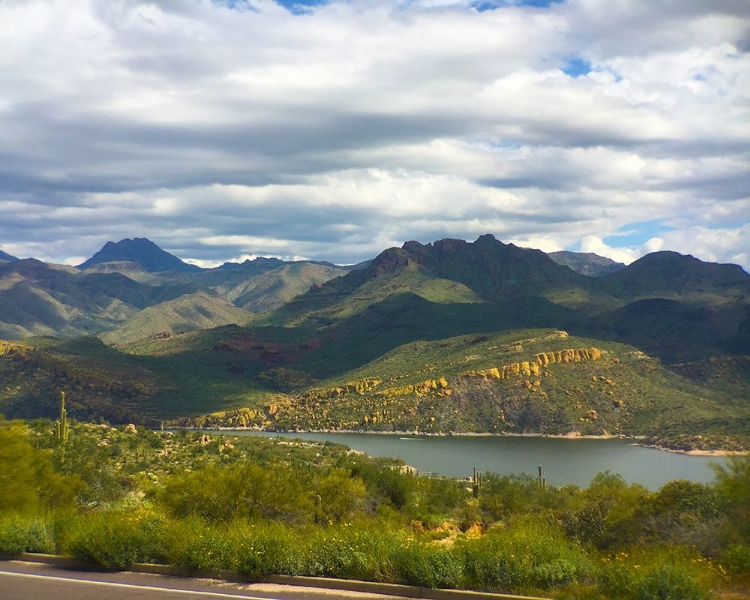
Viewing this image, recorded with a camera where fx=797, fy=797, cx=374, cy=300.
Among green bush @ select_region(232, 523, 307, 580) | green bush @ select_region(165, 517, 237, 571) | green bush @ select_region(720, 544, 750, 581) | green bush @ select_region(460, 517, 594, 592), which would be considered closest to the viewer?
green bush @ select_region(460, 517, 594, 592)

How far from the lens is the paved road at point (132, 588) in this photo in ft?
42.1

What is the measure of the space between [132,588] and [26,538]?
3.81 m

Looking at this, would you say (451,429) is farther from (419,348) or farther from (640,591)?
(640,591)

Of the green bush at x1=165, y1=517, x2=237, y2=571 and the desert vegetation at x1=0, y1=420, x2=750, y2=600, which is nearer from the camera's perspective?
the desert vegetation at x1=0, y1=420, x2=750, y2=600

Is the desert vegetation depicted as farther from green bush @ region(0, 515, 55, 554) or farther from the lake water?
the lake water

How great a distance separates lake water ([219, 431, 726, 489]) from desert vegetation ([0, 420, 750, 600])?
53491 mm

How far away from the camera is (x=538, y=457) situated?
105m

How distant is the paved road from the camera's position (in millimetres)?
12844

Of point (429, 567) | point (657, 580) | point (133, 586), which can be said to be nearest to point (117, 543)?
point (133, 586)

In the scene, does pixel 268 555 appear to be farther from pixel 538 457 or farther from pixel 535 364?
pixel 535 364

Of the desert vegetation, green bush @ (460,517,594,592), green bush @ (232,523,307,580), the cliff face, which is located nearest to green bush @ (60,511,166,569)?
the desert vegetation

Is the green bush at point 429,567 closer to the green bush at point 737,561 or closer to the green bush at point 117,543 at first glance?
the green bush at point 117,543

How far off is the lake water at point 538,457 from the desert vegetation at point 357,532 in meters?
53.5

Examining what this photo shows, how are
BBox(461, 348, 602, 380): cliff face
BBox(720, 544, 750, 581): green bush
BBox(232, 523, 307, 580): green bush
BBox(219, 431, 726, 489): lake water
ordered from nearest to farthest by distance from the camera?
1. BBox(720, 544, 750, 581): green bush
2. BBox(232, 523, 307, 580): green bush
3. BBox(219, 431, 726, 489): lake water
4. BBox(461, 348, 602, 380): cliff face
